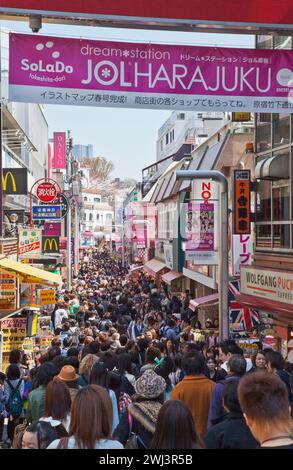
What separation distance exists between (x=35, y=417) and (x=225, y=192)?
620 centimetres

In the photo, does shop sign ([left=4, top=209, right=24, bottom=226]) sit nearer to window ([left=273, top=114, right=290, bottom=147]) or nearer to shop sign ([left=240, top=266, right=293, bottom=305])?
shop sign ([left=240, top=266, right=293, bottom=305])

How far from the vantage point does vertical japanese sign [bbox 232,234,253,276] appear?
17078 mm

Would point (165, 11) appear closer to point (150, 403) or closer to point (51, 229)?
point (150, 403)

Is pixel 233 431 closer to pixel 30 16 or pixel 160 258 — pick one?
pixel 30 16

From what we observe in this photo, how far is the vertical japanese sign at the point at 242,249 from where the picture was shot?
17.1 meters

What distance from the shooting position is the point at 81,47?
27.3 ft

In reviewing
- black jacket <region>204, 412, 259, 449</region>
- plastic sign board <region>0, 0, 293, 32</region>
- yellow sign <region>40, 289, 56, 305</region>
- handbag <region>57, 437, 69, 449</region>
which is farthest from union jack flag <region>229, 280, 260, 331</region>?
handbag <region>57, 437, 69, 449</region>

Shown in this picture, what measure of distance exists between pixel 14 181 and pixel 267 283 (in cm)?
892

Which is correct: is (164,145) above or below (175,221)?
above

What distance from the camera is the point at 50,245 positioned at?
2378 cm

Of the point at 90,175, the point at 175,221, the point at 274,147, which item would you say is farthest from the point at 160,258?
the point at 90,175

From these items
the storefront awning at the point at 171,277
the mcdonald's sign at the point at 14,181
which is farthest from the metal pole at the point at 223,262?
the storefront awning at the point at 171,277

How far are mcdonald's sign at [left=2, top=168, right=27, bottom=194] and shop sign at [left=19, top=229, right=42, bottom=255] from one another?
1245 millimetres

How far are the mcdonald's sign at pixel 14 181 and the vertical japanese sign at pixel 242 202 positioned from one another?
6.98m
